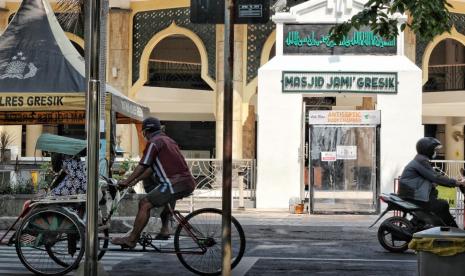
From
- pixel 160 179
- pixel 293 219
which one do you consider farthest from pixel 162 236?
pixel 293 219

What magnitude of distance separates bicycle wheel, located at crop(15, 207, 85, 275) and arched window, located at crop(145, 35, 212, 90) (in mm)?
19603

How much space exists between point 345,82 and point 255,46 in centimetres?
654

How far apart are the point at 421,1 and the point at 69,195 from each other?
466cm

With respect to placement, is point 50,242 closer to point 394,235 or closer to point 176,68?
point 394,235

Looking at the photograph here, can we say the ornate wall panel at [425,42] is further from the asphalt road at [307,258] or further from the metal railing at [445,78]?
the asphalt road at [307,258]

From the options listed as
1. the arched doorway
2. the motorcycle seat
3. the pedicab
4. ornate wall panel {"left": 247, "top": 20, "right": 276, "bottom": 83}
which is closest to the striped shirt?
the pedicab

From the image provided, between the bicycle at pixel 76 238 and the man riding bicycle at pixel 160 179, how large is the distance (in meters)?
0.13

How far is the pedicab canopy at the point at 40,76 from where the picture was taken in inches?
552

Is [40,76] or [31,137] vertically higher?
[40,76]

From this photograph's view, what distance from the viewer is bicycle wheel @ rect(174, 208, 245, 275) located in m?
7.98

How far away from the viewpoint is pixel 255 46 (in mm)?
24484

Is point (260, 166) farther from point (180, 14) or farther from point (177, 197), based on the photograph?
point (177, 197)

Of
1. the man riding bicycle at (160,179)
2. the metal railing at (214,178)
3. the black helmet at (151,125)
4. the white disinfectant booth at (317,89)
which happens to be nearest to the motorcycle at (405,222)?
the man riding bicycle at (160,179)

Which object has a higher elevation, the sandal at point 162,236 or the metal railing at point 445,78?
the metal railing at point 445,78
